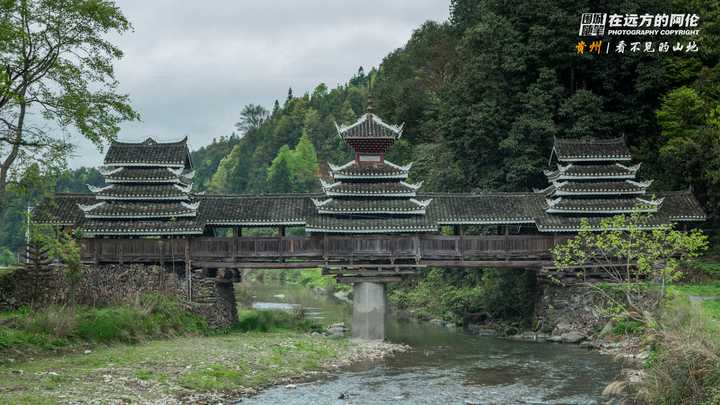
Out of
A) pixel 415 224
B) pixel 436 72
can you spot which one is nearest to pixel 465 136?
pixel 415 224

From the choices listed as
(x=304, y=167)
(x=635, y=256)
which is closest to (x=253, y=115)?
(x=304, y=167)

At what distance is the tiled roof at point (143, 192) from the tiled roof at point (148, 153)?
1093 mm

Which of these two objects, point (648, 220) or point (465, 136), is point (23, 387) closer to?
point (648, 220)

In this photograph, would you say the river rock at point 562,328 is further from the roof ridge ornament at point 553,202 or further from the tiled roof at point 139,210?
the tiled roof at point 139,210

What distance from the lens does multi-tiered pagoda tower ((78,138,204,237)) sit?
109ft

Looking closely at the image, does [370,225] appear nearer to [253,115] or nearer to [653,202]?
[653,202]

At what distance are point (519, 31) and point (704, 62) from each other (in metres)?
11.6

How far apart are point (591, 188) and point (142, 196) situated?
2193cm

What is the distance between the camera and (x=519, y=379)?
80.9ft

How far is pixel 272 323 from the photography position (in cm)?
3581

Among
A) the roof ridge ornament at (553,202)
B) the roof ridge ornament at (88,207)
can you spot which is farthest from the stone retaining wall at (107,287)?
the roof ridge ornament at (553,202)

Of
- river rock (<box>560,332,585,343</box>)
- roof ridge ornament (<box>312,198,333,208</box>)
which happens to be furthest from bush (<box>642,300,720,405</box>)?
Answer: roof ridge ornament (<box>312,198,333,208</box>)

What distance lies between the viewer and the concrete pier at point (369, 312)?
33.2 metres

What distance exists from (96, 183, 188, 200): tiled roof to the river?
1289cm
